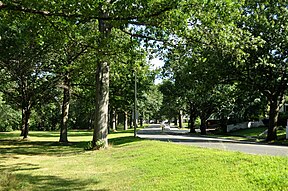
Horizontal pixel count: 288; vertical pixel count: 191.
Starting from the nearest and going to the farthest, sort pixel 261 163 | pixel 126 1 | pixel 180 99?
pixel 261 163 → pixel 126 1 → pixel 180 99

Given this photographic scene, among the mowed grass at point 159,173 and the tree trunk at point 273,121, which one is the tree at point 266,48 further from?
the mowed grass at point 159,173

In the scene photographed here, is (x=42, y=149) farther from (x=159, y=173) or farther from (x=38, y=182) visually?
(x=159, y=173)

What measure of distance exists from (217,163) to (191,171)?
2.49 feet

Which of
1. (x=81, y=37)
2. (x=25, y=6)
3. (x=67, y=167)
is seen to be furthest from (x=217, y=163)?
(x=81, y=37)

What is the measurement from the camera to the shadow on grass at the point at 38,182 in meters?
9.09

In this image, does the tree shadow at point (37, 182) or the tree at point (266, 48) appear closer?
the tree shadow at point (37, 182)

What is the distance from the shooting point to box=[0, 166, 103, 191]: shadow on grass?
9.09m

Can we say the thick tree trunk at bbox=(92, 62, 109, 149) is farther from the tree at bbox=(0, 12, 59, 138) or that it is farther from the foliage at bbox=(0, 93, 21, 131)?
the foliage at bbox=(0, 93, 21, 131)

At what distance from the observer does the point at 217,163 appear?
8.95 meters

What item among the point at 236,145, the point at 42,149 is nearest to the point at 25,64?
the point at 42,149

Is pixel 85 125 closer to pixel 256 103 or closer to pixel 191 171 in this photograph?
pixel 256 103

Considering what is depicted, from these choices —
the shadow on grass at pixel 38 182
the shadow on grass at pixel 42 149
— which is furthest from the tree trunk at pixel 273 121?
the shadow on grass at pixel 38 182

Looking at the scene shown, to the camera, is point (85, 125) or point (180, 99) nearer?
point (180, 99)

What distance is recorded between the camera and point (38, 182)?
9.96 metres
